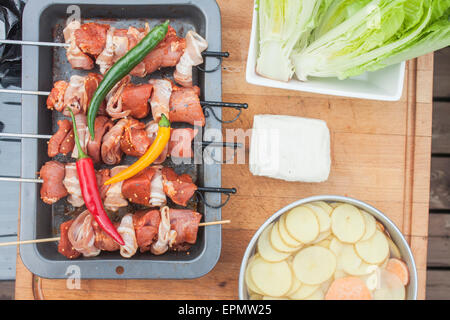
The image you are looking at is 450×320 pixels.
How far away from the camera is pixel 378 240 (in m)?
1.69

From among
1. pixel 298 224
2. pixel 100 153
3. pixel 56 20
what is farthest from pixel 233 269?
pixel 56 20

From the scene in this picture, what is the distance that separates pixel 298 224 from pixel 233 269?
55cm

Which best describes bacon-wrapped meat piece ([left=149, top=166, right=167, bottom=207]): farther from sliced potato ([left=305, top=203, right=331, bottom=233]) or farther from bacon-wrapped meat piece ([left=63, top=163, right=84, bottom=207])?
sliced potato ([left=305, top=203, right=331, bottom=233])

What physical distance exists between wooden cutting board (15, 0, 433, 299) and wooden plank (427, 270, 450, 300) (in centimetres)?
66

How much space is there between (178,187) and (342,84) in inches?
39.1

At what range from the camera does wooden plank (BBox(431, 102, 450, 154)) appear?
2.58m

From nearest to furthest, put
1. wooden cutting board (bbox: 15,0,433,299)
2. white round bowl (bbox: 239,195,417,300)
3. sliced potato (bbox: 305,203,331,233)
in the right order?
white round bowl (bbox: 239,195,417,300) < sliced potato (bbox: 305,203,331,233) < wooden cutting board (bbox: 15,0,433,299)

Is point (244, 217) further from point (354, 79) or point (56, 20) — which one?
point (56, 20)

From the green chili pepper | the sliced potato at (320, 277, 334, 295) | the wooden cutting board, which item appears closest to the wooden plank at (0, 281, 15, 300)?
the wooden cutting board

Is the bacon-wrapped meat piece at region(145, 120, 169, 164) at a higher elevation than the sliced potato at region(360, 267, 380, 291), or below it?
higher

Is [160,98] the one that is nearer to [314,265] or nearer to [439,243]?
[314,265]

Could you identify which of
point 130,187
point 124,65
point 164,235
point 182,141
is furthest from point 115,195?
point 124,65

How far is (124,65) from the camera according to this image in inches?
71.7

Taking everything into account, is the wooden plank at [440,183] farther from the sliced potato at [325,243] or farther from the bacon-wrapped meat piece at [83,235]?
the bacon-wrapped meat piece at [83,235]
